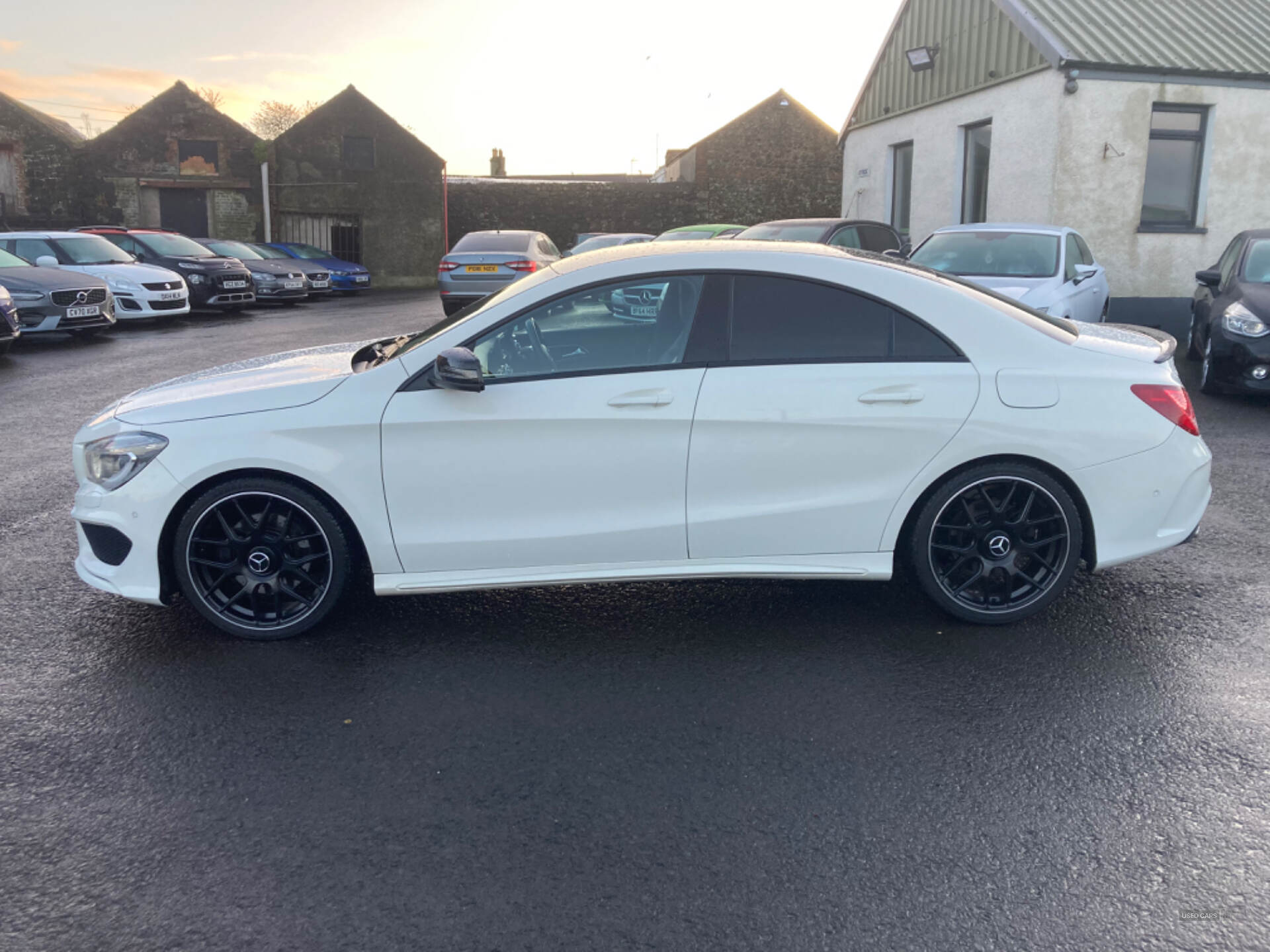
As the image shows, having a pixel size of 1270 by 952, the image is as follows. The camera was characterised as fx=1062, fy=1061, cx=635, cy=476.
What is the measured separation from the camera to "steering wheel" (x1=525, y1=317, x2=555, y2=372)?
4285 mm

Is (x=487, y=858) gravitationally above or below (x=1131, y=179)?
below

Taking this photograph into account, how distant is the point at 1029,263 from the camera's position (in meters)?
10.9

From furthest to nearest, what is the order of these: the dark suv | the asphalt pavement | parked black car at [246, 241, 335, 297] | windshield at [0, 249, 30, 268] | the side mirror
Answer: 1. parked black car at [246, 241, 335, 297]
2. the dark suv
3. windshield at [0, 249, 30, 268]
4. the side mirror
5. the asphalt pavement

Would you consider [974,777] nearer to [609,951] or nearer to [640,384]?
[609,951]

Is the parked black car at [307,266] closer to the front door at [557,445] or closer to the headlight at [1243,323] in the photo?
the headlight at [1243,323]

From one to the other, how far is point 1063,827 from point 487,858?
1624 millimetres

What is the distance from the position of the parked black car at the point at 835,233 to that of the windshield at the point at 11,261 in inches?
421

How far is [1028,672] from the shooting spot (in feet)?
13.3

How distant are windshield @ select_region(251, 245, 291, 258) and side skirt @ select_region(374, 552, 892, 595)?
23.2 m

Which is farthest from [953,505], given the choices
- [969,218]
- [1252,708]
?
[969,218]

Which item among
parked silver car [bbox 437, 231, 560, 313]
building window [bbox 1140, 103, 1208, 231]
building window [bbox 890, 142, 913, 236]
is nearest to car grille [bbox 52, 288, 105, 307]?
parked silver car [bbox 437, 231, 560, 313]

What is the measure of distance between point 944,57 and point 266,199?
2312 cm

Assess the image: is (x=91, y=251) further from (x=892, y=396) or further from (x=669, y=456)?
(x=892, y=396)

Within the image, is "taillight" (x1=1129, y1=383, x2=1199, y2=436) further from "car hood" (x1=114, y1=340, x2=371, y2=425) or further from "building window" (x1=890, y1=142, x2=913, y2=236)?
"building window" (x1=890, y1=142, x2=913, y2=236)
